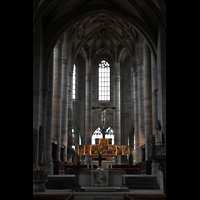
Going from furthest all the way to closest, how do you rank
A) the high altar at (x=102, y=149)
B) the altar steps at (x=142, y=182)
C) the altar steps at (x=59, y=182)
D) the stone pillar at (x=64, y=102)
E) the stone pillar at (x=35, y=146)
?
1. the stone pillar at (x=64, y=102)
2. the high altar at (x=102, y=149)
3. the altar steps at (x=142, y=182)
4. the altar steps at (x=59, y=182)
5. the stone pillar at (x=35, y=146)

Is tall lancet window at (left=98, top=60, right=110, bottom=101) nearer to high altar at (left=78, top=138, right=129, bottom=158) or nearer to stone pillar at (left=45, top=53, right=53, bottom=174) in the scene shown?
high altar at (left=78, top=138, right=129, bottom=158)

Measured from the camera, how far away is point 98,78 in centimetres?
3612

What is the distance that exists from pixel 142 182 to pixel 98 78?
63.5ft

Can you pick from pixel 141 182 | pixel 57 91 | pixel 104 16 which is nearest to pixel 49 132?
pixel 57 91

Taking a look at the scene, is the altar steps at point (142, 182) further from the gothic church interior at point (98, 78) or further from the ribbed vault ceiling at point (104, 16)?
the ribbed vault ceiling at point (104, 16)

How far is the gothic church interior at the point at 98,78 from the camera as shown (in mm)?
17609

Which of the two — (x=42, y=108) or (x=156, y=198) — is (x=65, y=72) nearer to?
(x=42, y=108)

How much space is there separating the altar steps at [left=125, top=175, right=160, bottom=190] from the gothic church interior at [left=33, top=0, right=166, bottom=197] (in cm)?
44

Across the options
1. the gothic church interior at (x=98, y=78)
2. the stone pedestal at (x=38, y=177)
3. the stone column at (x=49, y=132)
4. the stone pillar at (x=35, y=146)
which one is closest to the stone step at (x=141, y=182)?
the gothic church interior at (x=98, y=78)

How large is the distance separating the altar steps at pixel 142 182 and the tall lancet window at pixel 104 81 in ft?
58.7

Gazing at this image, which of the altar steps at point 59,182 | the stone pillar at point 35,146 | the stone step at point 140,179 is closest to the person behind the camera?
the stone pillar at point 35,146

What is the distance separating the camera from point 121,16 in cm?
2078

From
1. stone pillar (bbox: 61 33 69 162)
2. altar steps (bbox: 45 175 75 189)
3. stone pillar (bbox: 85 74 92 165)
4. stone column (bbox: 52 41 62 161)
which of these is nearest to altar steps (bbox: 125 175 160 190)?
altar steps (bbox: 45 175 75 189)

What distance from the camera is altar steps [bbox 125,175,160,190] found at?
1769 centimetres
